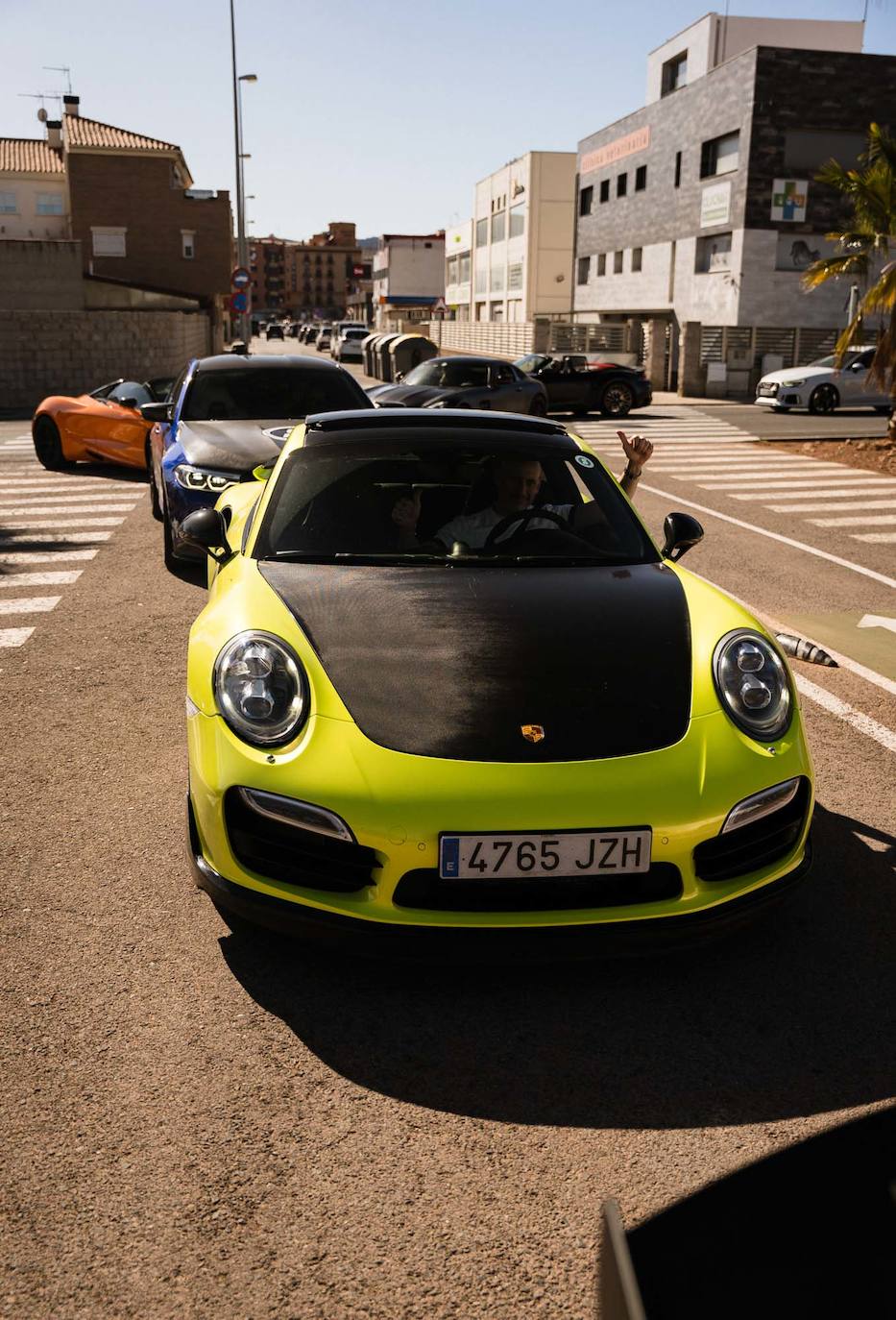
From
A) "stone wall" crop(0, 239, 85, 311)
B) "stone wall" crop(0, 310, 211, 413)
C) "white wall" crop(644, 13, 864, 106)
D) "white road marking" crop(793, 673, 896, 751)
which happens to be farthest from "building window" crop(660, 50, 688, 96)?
"white road marking" crop(793, 673, 896, 751)

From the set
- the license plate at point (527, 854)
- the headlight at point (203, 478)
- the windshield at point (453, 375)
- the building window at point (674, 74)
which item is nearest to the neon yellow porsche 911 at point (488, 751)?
the license plate at point (527, 854)

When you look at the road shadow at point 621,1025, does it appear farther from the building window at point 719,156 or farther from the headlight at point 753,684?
the building window at point 719,156

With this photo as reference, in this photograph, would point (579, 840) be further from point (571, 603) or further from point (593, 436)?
point (593, 436)

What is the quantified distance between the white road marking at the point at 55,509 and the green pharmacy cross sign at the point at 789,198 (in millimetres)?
32553

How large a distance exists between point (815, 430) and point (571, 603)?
22760 millimetres

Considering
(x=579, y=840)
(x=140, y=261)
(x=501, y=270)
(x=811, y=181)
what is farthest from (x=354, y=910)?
(x=501, y=270)

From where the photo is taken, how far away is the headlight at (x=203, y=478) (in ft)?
30.9

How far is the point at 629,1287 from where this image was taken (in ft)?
4.51

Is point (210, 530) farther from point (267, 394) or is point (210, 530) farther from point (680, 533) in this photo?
point (267, 394)

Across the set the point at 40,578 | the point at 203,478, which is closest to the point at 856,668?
the point at 203,478

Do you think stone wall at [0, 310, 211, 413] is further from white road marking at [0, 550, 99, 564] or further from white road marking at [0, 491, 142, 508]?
white road marking at [0, 550, 99, 564]

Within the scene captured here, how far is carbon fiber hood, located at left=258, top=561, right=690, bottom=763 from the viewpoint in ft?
11.3

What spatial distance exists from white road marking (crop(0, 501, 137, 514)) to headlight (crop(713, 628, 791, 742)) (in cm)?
1055

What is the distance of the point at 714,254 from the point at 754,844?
1702 inches
